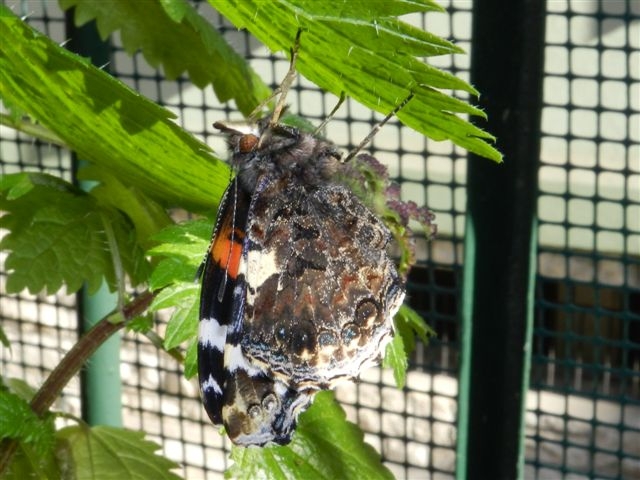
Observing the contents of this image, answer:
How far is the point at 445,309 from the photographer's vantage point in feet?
10.4

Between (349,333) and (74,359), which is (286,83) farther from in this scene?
(74,359)

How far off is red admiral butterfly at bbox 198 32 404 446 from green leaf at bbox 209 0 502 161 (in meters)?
0.21

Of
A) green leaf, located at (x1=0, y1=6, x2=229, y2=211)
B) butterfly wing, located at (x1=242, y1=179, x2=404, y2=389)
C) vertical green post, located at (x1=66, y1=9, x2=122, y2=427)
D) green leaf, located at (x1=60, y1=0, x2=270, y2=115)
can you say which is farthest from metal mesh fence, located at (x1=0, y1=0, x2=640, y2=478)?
green leaf, located at (x1=0, y1=6, x2=229, y2=211)

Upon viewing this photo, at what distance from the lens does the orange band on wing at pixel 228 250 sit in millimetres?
954

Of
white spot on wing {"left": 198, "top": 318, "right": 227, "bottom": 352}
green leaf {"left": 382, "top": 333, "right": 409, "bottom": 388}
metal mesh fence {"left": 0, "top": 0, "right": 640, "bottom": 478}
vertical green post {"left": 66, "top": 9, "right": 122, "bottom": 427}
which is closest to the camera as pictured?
white spot on wing {"left": 198, "top": 318, "right": 227, "bottom": 352}

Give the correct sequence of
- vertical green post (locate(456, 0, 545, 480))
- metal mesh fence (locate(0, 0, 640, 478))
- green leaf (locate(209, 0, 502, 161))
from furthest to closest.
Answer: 1. metal mesh fence (locate(0, 0, 640, 478))
2. vertical green post (locate(456, 0, 545, 480))
3. green leaf (locate(209, 0, 502, 161))

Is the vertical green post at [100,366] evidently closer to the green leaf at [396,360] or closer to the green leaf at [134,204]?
the green leaf at [134,204]

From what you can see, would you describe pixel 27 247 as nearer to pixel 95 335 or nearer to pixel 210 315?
pixel 95 335

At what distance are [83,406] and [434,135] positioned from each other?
1.11 m

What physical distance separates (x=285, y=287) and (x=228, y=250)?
11 cm

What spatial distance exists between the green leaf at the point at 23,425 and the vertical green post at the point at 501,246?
1.89ft

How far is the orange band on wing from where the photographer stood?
37.6 inches

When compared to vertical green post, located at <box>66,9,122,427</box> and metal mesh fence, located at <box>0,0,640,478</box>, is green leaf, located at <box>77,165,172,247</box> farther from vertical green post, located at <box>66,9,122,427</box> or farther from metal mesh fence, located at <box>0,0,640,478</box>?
metal mesh fence, located at <box>0,0,640,478</box>

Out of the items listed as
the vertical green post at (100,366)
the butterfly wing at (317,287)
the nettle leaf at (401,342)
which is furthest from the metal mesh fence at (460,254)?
the butterfly wing at (317,287)
